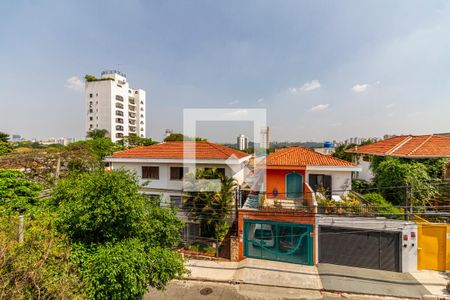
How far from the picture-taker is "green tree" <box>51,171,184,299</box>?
4.85 metres

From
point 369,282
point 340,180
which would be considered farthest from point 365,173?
point 369,282

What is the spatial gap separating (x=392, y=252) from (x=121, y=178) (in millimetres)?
13231

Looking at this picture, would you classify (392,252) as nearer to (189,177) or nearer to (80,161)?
(189,177)

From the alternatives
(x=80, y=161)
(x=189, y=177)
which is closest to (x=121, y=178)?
(x=189, y=177)

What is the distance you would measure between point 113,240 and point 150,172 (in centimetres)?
1003

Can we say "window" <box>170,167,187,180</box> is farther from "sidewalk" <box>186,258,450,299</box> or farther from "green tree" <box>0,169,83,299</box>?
"green tree" <box>0,169,83,299</box>

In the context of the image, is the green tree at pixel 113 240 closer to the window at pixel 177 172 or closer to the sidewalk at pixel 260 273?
the sidewalk at pixel 260 273

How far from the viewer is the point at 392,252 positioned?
398 inches

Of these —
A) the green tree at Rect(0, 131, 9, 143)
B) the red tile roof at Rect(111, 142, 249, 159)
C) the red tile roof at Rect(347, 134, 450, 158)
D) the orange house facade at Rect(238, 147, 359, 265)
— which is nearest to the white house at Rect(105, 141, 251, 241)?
the red tile roof at Rect(111, 142, 249, 159)

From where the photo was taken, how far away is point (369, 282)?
9305 millimetres

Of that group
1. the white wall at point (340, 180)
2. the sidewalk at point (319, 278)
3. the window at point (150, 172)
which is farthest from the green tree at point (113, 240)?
the white wall at point (340, 180)

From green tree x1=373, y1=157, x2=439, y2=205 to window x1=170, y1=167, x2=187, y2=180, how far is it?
40.6 ft

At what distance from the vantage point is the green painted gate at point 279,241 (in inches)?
419

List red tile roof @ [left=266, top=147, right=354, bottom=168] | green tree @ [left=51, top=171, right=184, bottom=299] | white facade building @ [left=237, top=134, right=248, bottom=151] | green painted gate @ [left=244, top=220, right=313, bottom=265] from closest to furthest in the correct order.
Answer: green tree @ [left=51, top=171, right=184, bottom=299]
green painted gate @ [left=244, top=220, right=313, bottom=265]
red tile roof @ [left=266, top=147, right=354, bottom=168]
white facade building @ [left=237, top=134, right=248, bottom=151]
